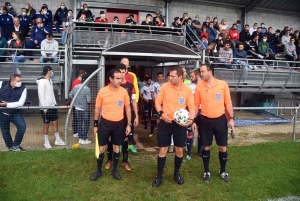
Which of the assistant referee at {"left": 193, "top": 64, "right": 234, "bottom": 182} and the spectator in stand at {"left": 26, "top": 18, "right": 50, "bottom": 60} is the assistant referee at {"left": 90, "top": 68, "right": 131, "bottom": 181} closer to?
the assistant referee at {"left": 193, "top": 64, "right": 234, "bottom": 182}

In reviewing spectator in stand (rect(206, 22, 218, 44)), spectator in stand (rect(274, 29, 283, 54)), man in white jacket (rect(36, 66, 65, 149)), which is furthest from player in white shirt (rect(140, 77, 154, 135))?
spectator in stand (rect(274, 29, 283, 54))

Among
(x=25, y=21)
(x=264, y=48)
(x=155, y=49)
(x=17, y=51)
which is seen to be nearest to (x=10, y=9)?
(x=25, y=21)

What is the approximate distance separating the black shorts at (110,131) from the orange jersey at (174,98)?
826 mm

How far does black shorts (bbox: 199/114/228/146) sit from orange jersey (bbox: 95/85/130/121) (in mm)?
1487

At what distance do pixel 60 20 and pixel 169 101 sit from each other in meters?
9.33

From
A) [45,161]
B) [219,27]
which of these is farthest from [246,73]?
[45,161]

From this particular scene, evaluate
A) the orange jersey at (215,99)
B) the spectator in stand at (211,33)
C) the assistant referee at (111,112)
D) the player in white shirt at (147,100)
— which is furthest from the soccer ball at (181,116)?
the spectator in stand at (211,33)

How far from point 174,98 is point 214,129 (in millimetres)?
913

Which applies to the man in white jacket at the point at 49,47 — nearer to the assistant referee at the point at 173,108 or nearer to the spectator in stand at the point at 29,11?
the spectator in stand at the point at 29,11

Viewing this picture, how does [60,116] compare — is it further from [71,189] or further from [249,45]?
[249,45]

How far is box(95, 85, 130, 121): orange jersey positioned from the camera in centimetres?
450

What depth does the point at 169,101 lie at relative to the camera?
4418 mm

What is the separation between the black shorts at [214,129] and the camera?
458 cm

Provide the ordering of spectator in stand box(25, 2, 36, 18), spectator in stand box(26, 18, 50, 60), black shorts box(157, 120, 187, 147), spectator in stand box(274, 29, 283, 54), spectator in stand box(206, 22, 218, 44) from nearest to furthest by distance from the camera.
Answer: black shorts box(157, 120, 187, 147) < spectator in stand box(26, 18, 50, 60) < spectator in stand box(25, 2, 36, 18) < spectator in stand box(206, 22, 218, 44) < spectator in stand box(274, 29, 283, 54)
